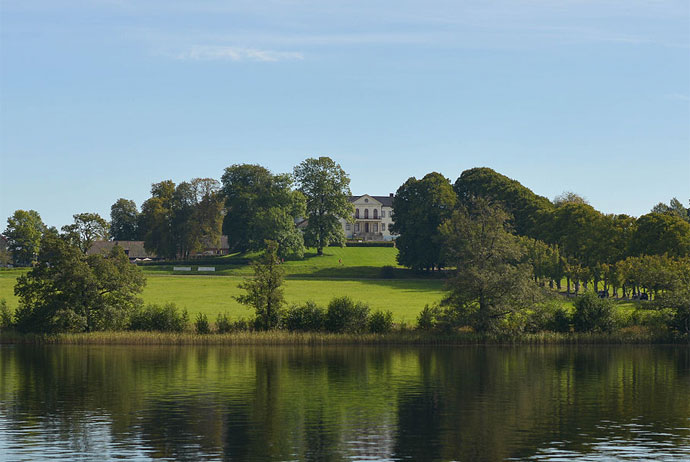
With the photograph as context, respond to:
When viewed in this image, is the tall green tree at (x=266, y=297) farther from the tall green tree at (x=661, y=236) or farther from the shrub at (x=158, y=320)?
the tall green tree at (x=661, y=236)

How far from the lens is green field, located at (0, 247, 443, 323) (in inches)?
4040

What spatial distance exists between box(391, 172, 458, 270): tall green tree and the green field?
424 cm

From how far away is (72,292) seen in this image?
77062 millimetres

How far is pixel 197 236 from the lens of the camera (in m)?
180

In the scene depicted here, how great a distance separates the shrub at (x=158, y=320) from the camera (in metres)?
77.2

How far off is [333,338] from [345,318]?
7.91 ft

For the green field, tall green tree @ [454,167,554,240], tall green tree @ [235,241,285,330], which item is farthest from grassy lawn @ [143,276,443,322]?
tall green tree @ [454,167,554,240]

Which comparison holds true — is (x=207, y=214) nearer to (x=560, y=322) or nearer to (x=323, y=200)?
(x=323, y=200)

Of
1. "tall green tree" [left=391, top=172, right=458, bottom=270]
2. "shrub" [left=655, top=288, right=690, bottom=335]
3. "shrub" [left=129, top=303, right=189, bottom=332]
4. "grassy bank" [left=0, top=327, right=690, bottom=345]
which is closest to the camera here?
"grassy bank" [left=0, top=327, right=690, bottom=345]

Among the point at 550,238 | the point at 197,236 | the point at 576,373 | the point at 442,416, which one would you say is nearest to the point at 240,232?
the point at 197,236

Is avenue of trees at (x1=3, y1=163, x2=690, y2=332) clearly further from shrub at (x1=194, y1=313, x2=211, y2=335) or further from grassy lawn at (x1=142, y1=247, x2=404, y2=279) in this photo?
grassy lawn at (x1=142, y1=247, x2=404, y2=279)

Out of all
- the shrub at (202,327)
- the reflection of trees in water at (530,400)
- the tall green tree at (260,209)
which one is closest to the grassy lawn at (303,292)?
the shrub at (202,327)

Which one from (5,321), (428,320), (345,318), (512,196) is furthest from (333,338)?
(512,196)

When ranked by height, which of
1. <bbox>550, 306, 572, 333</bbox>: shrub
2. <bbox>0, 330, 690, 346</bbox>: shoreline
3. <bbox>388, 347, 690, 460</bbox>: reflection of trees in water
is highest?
<bbox>550, 306, 572, 333</bbox>: shrub
